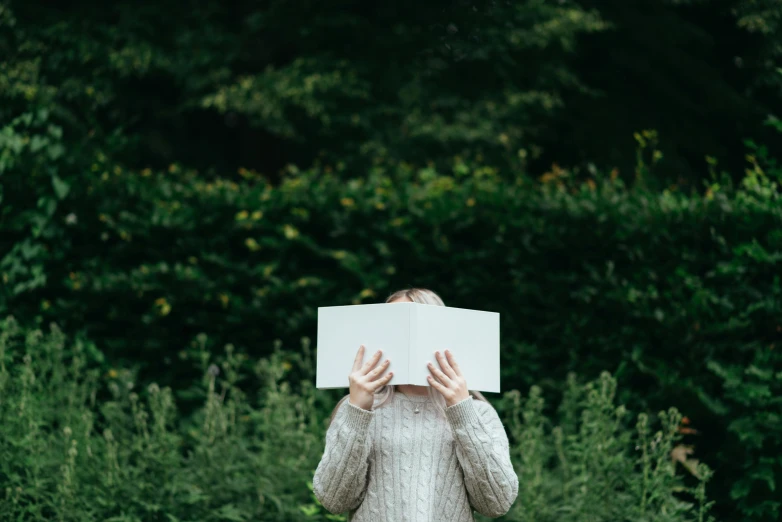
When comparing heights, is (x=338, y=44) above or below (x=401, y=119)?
above

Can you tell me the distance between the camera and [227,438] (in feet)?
14.5

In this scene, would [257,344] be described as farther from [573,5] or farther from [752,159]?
[573,5]

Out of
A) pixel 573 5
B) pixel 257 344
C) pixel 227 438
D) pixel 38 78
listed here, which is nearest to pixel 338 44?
pixel 573 5

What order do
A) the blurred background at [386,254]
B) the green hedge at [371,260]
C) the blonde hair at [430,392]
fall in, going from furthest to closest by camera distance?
the green hedge at [371,260]
the blurred background at [386,254]
the blonde hair at [430,392]

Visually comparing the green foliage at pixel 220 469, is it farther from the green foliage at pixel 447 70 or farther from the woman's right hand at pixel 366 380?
the green foliage at pixel 447 70

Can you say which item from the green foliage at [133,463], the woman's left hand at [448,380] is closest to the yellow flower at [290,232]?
the green foliage at [133,463]

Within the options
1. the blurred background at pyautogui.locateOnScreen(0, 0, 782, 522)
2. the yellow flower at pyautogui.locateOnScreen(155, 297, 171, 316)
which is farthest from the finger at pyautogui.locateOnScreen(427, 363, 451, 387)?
the yellow flower at pyautogui.locateOnScreen(155, 297, 171, 316)

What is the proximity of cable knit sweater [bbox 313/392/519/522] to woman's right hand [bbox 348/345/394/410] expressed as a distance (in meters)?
0.03

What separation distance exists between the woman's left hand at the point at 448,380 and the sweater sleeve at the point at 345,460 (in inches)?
8.3

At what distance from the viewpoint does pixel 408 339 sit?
98.8 inches

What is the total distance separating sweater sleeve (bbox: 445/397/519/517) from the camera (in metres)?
2.47

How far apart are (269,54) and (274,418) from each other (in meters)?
5.70

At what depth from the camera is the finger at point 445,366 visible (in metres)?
2.54

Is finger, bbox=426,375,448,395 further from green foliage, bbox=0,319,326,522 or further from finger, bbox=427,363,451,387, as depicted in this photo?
green foliage, bbox=0,319,326,522
